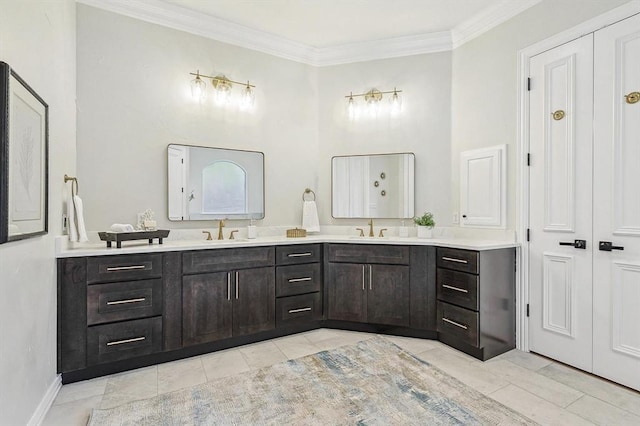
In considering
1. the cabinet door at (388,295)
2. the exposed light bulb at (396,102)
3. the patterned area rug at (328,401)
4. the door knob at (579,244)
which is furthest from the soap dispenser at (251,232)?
the door knob at (579,244)

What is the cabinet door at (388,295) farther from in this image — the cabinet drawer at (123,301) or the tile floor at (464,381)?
the cabinet drawer at (123,301)

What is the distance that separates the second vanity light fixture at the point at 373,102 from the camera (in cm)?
377

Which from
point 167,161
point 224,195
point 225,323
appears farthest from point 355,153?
point 225,323

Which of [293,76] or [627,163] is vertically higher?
[293,76]

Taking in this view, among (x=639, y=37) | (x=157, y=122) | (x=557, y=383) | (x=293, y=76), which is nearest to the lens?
(x=639, y=37)

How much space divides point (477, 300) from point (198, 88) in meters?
3.20

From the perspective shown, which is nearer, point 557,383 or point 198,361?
point 557,383

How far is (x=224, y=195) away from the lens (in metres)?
3.47

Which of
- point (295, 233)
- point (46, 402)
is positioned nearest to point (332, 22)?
point (295, 233)

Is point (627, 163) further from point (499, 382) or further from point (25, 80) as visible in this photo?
point (25, 80)

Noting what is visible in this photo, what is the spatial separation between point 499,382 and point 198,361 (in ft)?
7.41

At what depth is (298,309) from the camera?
3281mm

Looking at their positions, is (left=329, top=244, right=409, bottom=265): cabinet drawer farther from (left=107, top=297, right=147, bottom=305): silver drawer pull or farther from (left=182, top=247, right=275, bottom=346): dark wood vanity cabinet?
(left=107, top=297, right=147, bottom=305): silver drawer pull

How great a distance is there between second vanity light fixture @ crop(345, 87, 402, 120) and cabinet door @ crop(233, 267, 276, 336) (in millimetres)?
2035
